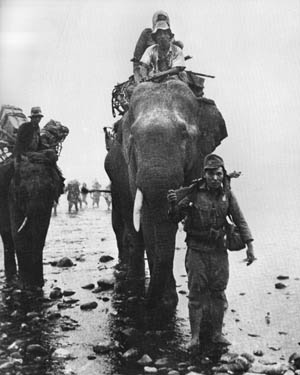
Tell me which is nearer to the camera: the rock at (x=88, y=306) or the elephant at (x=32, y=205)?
the rock at (x=88, y=306)

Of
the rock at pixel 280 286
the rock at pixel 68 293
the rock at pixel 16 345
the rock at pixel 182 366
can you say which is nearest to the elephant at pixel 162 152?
the rock at pixel 182 366

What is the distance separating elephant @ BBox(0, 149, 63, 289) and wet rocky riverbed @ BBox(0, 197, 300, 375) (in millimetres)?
391

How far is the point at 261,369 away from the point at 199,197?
1.60 m

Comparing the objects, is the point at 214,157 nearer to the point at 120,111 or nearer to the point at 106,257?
the point at 120,111

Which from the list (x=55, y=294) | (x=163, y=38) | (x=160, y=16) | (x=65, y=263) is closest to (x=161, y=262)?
(x=55, y=294)

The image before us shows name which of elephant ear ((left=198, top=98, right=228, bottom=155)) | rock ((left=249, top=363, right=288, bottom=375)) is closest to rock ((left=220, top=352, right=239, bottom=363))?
rock ((left=249, top=363, right=288, bottom=375))

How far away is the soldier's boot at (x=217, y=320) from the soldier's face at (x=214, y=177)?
3.57 feet

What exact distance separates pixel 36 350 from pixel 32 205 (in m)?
2.87

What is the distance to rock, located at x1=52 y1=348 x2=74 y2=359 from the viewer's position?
5.24 metres

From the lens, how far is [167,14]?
8.00 meters

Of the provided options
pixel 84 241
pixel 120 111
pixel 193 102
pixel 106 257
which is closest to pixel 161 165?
pixel 193 102

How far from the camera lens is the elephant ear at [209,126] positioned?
A: 23.1 feet

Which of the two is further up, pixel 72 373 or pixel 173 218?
pixel 173 218

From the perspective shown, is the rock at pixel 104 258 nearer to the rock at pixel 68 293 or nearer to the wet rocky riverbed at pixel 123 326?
the wet rocky riverbed at pixel 123 326
